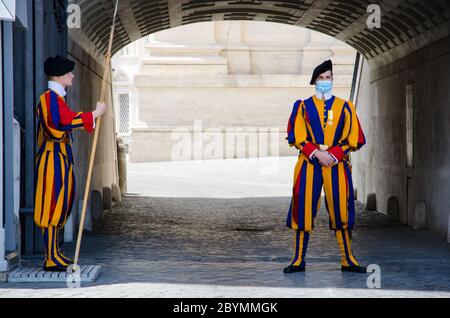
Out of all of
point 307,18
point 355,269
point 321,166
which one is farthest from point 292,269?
point 307,18

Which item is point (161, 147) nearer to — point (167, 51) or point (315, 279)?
point (167, 51)

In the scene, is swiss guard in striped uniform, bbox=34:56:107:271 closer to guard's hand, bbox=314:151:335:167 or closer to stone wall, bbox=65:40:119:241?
guard's hand, bbox=314:151:335:167

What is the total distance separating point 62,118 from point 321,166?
8.01 ft

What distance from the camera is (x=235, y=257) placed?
35.1 feet

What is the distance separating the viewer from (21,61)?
10.1 meters

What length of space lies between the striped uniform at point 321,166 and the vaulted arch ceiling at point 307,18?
3.89 meters

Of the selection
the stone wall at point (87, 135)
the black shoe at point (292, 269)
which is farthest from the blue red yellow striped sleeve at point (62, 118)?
the stone wall at point (87, 135)

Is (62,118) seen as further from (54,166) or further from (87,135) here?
(87,135)

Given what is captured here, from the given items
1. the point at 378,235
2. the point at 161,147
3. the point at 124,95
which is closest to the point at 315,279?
the point at 378,235

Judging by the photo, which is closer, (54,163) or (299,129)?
(54,163)

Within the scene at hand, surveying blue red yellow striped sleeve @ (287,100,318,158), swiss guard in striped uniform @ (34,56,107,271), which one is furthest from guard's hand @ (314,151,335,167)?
swiss guard in striped uniform @ (34,56,107,271)

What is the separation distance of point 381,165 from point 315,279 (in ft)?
29.4

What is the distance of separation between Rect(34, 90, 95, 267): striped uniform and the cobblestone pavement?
0.67m

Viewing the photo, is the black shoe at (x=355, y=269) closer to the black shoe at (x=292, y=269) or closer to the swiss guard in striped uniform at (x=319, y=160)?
the swiss guard in striped uniform at (x=319, y=160)
